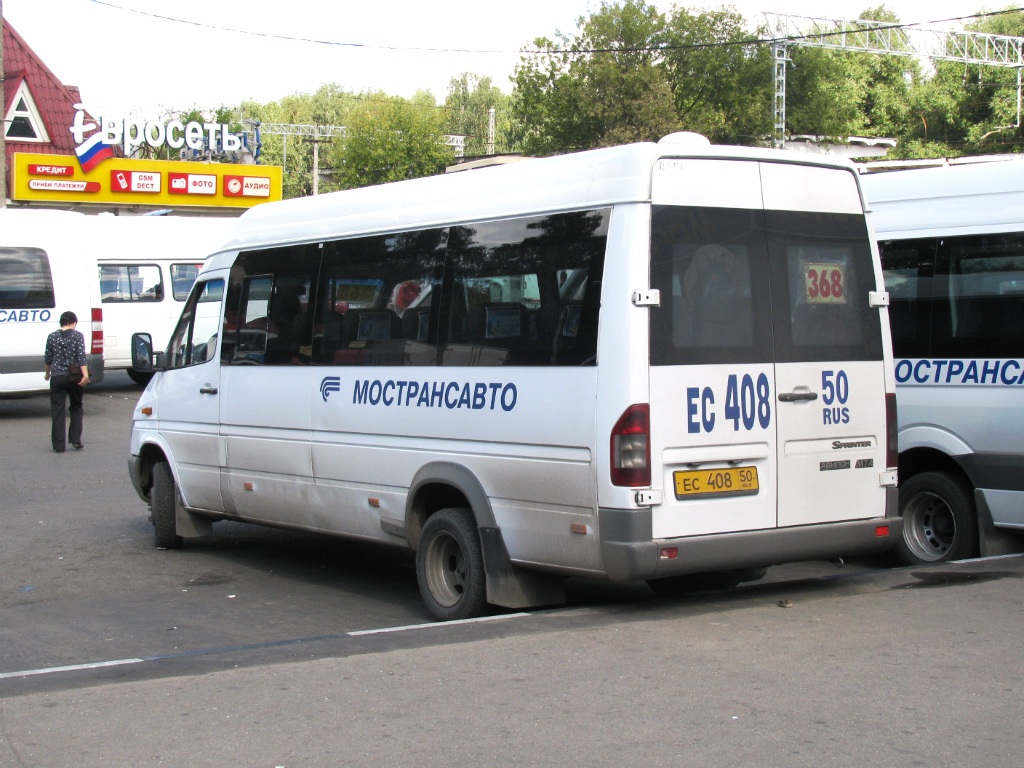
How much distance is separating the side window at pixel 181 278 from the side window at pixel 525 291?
58.6 ft

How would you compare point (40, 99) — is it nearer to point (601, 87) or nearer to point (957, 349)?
point (601, 87)

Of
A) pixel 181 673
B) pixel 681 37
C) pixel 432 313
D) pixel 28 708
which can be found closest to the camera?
pixel 28 708

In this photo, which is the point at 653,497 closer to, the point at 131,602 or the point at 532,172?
the point at 532,172

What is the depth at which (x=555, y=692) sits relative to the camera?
535 centimetres

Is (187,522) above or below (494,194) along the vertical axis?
below

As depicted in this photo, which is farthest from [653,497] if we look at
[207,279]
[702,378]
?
[207,279]

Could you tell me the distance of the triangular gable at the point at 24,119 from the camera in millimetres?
40844

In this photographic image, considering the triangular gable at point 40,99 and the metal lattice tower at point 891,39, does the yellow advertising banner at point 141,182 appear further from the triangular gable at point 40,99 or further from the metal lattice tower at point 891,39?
the metal lattice tower at point 891,39

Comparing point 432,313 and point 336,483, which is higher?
point 432,313

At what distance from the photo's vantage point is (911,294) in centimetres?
896

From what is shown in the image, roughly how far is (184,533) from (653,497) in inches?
207

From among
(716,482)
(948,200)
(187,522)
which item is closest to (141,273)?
(187,522)

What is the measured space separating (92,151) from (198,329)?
1253 inches

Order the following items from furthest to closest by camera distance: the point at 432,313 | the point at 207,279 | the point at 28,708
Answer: the point at 207,279
the point at 432,313
the point at 28,708
